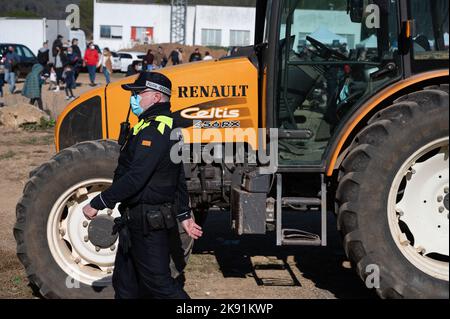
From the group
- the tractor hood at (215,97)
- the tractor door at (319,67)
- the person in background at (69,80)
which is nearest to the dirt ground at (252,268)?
the tractor door at (319,67)

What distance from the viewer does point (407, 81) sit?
573 cm

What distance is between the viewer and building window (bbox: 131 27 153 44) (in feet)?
187

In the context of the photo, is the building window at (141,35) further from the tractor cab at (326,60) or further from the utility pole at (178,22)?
the tractor cab at (326,60)

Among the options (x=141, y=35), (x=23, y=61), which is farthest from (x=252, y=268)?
(x=141, y=35)

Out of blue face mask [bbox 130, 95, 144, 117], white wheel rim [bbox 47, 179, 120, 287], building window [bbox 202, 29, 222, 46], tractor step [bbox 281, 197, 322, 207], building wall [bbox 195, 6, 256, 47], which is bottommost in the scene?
white wheel rim [bbox 47, 179, 120, 287]

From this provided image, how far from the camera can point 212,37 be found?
180 ft

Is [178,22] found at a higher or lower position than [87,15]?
lower

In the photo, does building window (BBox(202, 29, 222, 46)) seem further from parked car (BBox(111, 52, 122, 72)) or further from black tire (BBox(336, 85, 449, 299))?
black tire (BBox(336, 85, 449, 299))

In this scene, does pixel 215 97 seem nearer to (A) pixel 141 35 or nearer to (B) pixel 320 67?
(B) pixel 320 67

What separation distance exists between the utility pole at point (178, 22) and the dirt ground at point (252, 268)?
47.7 meters

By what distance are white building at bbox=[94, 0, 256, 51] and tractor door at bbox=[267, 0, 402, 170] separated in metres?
48.0

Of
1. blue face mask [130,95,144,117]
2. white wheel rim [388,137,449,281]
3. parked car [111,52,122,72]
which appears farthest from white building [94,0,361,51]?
blue face mask [130,95,144,117]

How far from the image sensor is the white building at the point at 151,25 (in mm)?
53969

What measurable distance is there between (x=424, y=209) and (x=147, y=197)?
2153 mm
